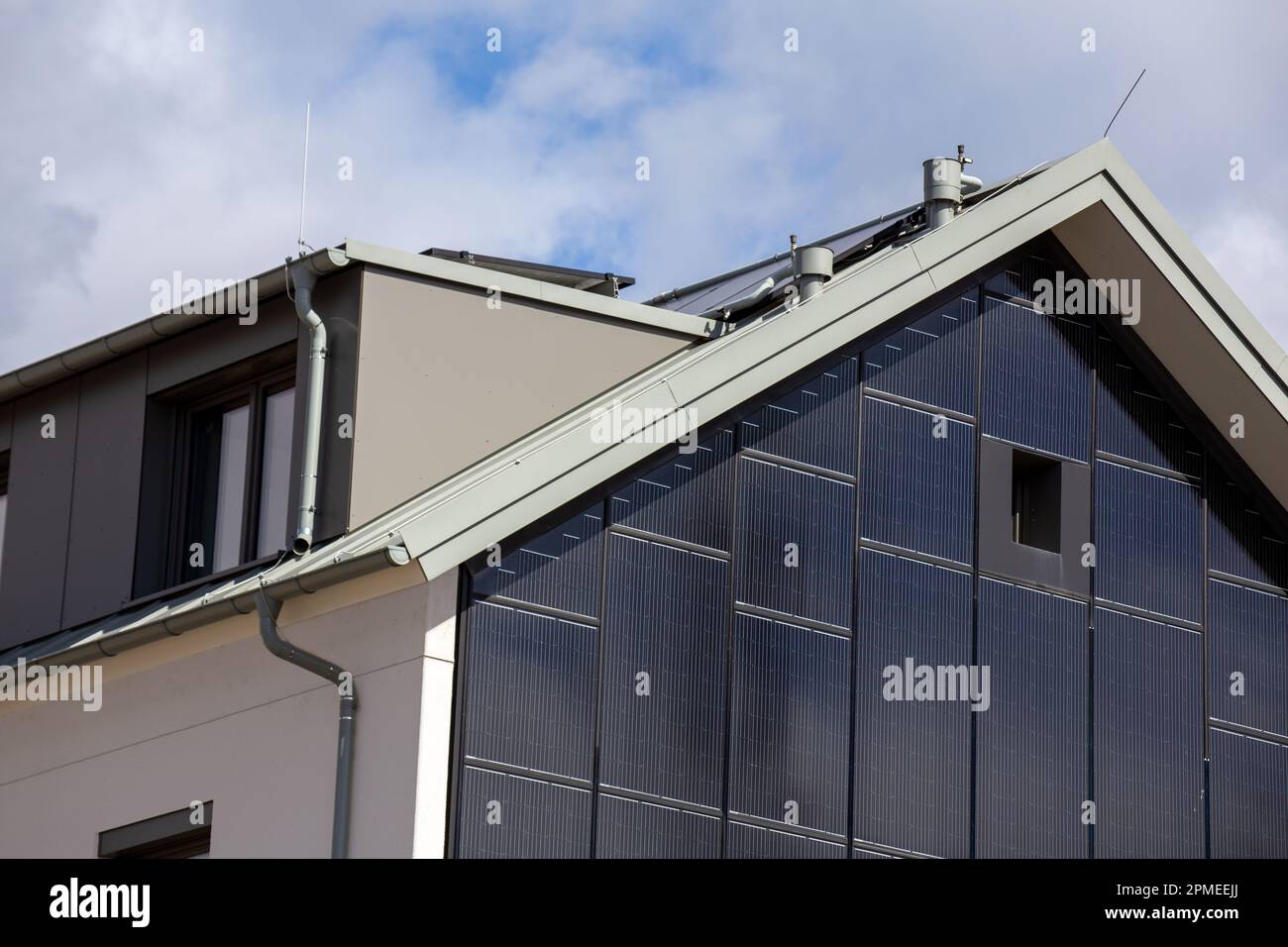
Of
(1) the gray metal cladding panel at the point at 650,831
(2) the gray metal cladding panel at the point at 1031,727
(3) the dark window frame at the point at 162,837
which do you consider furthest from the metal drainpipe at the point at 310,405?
(2) the gray metal cladding panel at the point at 1031,727

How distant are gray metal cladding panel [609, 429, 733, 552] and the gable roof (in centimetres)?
24

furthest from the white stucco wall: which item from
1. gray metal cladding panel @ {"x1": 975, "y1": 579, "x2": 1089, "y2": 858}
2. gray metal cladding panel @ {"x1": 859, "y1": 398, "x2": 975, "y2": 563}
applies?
gray metal cladding panel @ {"x1": 975, "y1": 579, "x2": 1089, "y2": 858}

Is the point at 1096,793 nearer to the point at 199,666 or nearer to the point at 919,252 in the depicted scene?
the point at 919,252

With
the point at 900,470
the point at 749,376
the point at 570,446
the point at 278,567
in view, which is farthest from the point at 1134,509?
the point at 278,567

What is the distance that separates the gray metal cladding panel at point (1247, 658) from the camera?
60.4 ft

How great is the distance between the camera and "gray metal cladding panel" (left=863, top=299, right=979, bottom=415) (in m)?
17.5

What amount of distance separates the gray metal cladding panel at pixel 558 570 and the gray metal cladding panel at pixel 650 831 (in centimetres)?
128

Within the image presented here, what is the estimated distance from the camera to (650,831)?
1523 centimetres

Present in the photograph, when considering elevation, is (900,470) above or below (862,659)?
above

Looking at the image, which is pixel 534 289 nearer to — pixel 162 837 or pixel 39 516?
pixel 39 516

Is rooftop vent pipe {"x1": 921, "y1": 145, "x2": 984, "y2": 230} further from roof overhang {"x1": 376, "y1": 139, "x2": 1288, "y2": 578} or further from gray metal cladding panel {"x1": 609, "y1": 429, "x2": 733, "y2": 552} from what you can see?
gray metal cladding panel {"x1": 609, "y1": 429, "x2": 733, "y2": 552}

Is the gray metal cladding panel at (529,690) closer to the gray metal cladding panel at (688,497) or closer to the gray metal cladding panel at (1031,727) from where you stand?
the gray metal cladding panel at (688,497)
